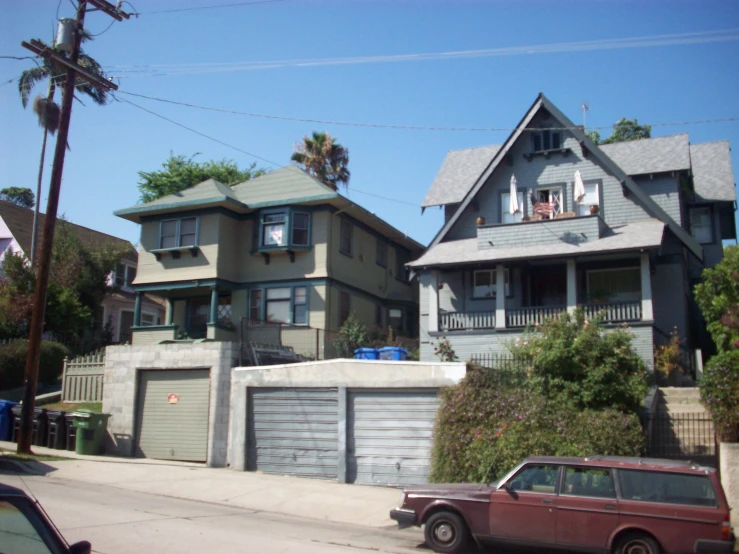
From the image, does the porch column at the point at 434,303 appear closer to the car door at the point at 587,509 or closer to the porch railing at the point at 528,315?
the porch railing at the point at 528,315

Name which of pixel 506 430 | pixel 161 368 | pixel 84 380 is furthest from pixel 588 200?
pixel 84 380

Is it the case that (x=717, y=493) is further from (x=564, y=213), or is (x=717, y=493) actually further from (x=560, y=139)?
(x=560, y=139)

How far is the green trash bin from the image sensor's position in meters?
19.1

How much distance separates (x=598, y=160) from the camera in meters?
22.7

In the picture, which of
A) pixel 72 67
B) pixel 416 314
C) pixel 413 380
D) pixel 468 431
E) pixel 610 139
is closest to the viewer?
pixel 468 431

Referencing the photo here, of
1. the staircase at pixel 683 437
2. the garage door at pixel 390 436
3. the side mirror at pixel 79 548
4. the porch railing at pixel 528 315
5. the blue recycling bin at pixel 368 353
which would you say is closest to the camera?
the side mirror at pixel 79 548

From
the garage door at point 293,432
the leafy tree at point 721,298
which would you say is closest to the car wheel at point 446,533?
the garage door at point 293,432

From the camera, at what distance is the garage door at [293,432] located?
55.4 feet

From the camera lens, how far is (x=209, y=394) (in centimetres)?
1891

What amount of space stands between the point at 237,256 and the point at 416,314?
859cm

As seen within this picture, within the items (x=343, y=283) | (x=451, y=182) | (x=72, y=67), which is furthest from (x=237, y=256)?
(x=72, y=67)

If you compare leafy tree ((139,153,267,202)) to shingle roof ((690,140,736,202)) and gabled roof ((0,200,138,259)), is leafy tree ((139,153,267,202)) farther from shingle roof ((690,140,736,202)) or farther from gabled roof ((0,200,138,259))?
shingle roof ((690,140,736,202))

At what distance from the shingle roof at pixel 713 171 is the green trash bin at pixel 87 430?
20.5 meters

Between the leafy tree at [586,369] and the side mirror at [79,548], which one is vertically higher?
the leafy tree at [586,369]
